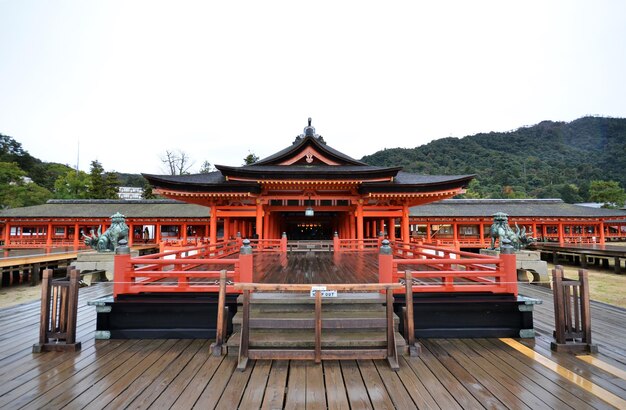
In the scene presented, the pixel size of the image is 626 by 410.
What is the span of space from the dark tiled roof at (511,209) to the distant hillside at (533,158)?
120ft

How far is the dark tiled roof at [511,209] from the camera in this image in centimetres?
2938

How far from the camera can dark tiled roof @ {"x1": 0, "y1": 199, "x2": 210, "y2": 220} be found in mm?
28391

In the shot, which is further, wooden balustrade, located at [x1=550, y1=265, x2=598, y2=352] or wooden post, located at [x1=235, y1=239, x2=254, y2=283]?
wooden post, located at [x1=235, y1=239, x2=254, y2=283]

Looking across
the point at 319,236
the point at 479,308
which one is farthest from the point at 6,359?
the point at 319,236

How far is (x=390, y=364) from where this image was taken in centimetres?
449

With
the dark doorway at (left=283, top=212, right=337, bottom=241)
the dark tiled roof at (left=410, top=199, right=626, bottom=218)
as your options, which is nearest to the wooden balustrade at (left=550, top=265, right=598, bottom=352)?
the dark doorway at (left=283, top=212, right=337, bottom=241)

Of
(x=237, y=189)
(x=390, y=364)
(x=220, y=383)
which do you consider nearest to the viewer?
(x=220, y=383)

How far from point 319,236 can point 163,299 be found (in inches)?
789

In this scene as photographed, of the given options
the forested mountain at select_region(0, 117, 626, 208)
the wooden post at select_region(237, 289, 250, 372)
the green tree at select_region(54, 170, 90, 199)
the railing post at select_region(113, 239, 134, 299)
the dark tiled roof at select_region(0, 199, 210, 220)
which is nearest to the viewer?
the wooden post at select_region(237, 289, 250, 372)

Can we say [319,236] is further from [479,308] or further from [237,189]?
[479,308]

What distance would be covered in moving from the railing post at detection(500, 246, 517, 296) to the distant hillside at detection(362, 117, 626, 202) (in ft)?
231

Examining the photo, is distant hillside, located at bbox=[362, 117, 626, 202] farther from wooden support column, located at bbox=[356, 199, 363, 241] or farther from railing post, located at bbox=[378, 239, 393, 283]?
railing post, located at bbox=[378, 239, 393, 283]


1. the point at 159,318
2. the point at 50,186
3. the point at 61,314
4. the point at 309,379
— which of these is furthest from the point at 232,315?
the point at 50,186

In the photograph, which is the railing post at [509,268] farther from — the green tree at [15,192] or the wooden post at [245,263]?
the green tree at [15,192]
